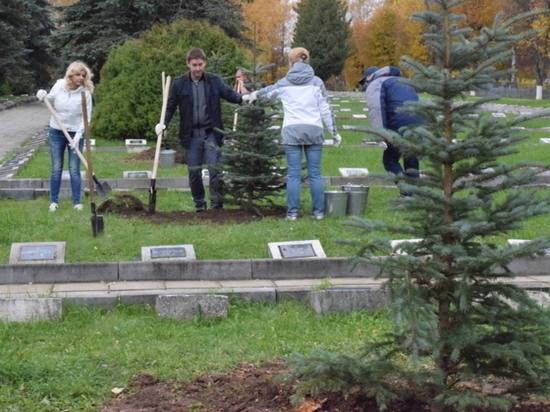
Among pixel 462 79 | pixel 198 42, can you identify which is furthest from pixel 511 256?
pixel 198 42

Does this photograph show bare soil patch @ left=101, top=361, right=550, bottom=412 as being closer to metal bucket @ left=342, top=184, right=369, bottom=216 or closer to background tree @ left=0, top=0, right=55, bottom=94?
metal bucket @ left=342, top=184, right=369, bottom=216

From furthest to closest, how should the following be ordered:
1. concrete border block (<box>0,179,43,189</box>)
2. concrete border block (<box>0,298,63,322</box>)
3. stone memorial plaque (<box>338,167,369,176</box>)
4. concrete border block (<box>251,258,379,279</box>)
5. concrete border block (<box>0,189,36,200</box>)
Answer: stone memorial plaque (<box>338,167,369,176</box>), concrete border block (<box>0,179,43,189</box>), concrete border block (<box>0,189,36,200</box>), concrete border block (<box>251,258,379,279</box>), concrete border block (<box>0,298,63,322</box>)

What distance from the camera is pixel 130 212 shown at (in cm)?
1032

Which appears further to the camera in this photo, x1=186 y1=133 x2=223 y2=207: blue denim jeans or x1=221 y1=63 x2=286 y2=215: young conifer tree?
x1=186 y1=133 x2=223 y2=207: blue denim jeans

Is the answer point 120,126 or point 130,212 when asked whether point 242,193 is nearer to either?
point 130,212

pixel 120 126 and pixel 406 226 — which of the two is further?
pixel 120 126

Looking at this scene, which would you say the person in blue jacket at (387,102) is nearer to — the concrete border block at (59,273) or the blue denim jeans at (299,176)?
the blue denim jeans at (299,176)

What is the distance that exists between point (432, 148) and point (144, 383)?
6.79ft

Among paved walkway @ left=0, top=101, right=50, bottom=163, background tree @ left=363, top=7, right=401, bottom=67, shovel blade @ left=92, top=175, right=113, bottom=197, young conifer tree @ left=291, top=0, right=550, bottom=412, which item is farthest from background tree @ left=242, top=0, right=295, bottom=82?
young conifer tree @ left=291, top=0, right=550, bottom=412

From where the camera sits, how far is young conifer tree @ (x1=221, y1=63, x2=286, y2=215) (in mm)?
10242

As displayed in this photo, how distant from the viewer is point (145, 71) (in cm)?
2081

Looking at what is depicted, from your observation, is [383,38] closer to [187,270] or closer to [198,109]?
[198,109]

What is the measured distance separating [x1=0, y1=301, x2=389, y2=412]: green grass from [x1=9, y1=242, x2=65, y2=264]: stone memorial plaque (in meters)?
1.40

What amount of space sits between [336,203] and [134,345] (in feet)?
14.7
